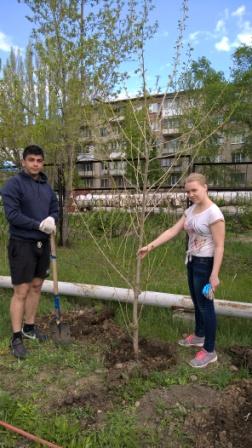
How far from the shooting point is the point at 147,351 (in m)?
3.68

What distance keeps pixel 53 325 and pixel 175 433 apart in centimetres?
199

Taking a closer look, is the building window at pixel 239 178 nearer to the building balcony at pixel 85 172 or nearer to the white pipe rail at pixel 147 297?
the building balcony at pixel 85 172

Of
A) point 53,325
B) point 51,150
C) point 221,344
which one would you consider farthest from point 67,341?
point 51,150

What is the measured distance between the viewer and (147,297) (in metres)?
4.38

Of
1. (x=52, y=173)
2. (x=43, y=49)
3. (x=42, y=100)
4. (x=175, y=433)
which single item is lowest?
(x=175, y=433)

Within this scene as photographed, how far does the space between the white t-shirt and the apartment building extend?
374 mm

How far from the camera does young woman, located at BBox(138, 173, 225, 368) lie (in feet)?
10.7

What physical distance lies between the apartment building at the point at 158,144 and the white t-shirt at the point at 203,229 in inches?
14.7

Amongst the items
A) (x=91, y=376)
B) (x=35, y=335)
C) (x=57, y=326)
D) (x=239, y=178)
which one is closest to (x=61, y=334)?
(x=57, y=326)

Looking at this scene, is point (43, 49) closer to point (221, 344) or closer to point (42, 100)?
point (42, 100)

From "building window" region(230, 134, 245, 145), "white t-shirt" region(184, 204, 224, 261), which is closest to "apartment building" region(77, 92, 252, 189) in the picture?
"white t-shirt" region(184, 204, 224, 261)

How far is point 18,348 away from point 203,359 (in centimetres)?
158

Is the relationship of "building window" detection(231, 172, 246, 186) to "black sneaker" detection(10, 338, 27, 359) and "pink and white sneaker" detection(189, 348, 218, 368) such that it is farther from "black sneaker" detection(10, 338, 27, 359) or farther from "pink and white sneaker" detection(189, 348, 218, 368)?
"black sneaker" detection(10, 338, 27, 359)

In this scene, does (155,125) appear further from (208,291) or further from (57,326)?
(57,326)
